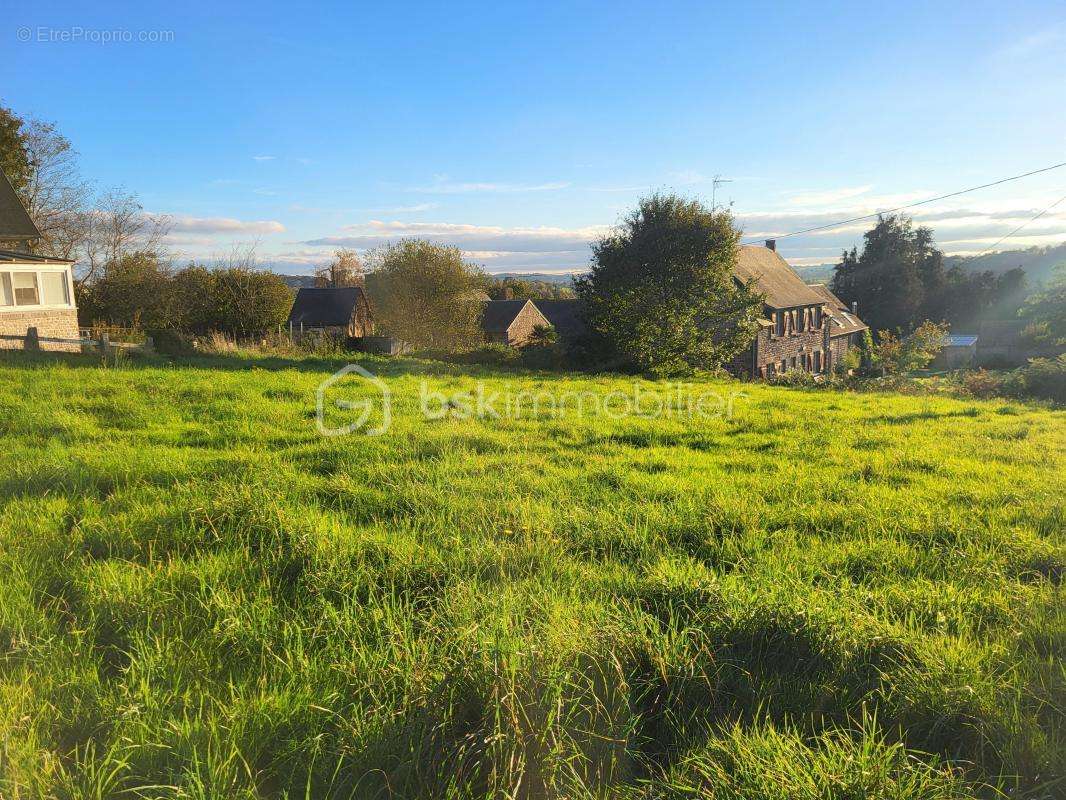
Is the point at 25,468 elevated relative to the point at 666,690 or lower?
elevated

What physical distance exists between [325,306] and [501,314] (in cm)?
1580

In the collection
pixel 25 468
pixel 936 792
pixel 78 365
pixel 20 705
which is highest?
pixel 78 365

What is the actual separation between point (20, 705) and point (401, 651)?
1512 millimetres

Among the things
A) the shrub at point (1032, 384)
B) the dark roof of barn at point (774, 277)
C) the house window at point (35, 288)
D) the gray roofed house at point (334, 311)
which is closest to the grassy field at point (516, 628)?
the shrub at point (1032, 384)

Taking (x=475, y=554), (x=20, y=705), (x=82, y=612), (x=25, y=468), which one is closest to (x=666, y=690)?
(x=475, y=554)

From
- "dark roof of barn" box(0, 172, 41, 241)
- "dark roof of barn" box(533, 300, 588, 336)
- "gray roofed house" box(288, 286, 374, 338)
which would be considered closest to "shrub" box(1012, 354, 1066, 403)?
"dark roof of barn" box(0, 172, 41, 241)

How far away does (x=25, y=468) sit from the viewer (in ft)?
18.0

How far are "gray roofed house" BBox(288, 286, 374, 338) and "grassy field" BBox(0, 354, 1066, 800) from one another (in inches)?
1784

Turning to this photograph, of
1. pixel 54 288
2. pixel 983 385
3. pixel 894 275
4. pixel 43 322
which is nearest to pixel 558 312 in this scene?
pixel 894 275

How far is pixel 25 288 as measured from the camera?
21922mm

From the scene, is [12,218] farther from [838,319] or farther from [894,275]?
[894,275]

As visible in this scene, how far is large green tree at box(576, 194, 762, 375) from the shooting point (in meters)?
23.0

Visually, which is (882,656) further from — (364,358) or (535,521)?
(364,358)

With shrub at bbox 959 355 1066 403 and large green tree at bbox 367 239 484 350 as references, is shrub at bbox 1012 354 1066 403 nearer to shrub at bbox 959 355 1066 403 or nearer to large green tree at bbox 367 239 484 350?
shrub at bbox 959 355 1066 403
